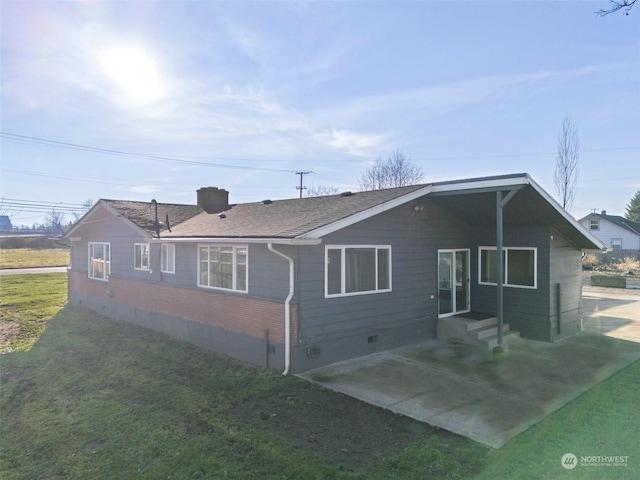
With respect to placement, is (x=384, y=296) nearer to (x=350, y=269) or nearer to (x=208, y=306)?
(x=350, y=269)

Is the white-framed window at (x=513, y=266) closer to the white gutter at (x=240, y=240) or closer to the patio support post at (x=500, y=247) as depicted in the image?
the patio support post at (x=500, y=247)

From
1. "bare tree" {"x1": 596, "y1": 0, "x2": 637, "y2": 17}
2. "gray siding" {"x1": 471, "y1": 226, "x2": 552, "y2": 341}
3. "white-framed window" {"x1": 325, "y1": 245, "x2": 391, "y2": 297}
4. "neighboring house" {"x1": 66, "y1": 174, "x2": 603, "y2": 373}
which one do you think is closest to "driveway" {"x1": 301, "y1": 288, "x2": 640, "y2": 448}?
"gray siding" {"x1": 471, "y1": 226, "x2": 552, "y2": 341}

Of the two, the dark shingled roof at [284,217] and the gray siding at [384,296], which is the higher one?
the dark shingled roof at [284,217]

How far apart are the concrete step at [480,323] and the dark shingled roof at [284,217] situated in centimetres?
351

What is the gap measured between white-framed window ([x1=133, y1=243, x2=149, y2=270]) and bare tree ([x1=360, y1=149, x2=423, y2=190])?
80.8 feet

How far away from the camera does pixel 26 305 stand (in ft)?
55.0

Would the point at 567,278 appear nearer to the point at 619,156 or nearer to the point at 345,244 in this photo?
the point at 345,244

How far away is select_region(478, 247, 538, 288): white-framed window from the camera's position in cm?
1059

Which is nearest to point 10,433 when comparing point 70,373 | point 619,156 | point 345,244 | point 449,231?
point 70,373

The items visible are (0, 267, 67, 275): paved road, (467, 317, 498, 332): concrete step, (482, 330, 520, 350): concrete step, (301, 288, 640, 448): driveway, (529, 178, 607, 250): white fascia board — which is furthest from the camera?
(0, 267, 67, 275): paved road

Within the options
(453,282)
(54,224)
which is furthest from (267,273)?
(54,224)

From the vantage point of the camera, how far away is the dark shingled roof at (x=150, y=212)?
41.5 feet

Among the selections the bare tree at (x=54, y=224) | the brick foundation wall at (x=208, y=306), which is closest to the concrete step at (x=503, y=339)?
the brick foundation wall at (x=208, y=306)

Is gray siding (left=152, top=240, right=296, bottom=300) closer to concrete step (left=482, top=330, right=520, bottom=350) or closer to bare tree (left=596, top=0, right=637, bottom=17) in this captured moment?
concrete step (left=482, top=330, right=520, bottom=350)
